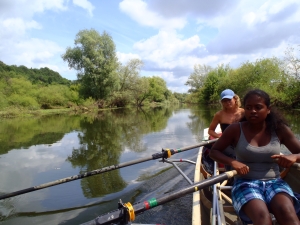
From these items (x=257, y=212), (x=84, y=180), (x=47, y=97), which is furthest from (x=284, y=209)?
(x=47, y=97)

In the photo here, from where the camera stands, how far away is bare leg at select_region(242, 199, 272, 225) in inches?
66.7

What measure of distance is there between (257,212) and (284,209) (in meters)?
0.21

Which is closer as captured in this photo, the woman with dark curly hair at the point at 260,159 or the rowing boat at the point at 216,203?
the woman with dark curly hair at the point at 260,159

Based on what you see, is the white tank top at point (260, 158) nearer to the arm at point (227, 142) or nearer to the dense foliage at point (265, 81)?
the arm at point (227, 142)

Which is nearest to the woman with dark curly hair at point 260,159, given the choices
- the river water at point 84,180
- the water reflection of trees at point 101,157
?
the river water at point 84,180

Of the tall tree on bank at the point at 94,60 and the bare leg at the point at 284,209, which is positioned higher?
the tall tree on bank at the point at 94,60

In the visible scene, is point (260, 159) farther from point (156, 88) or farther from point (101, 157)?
point (156, 88)

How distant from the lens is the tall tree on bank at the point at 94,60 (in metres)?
30.7

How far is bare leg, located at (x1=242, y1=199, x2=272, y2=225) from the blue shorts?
0.13 feet

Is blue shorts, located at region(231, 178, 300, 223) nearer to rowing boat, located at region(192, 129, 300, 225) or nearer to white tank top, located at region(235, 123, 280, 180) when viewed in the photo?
white tank top, located at region(235, 123, 280, 180)

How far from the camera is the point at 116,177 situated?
5.75m

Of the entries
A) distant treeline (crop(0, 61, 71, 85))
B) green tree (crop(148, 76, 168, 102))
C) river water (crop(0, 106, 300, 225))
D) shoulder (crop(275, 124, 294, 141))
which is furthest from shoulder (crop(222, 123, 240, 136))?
distant treeline (crop(0, 61, 71, 85))

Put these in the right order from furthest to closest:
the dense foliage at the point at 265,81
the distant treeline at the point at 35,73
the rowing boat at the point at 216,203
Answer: the distant treeline at the point at 35,73 < the dense foliage at the point at 265,81 < the rowing boat at the point at 216,203

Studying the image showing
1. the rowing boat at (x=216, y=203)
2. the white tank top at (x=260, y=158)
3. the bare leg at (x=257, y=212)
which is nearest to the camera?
the bare leg at (x=257, y=212)
